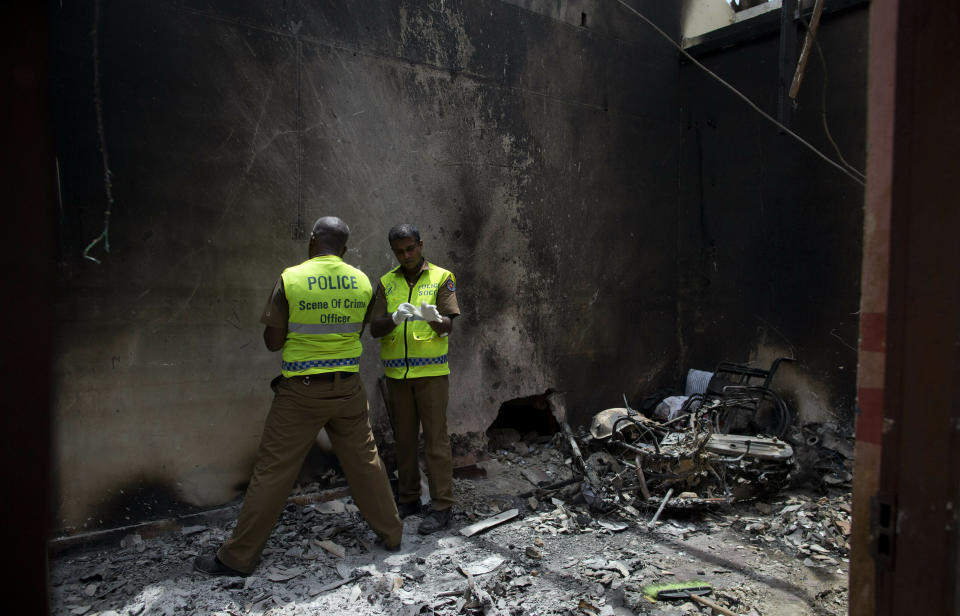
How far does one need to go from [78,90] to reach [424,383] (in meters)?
2.71

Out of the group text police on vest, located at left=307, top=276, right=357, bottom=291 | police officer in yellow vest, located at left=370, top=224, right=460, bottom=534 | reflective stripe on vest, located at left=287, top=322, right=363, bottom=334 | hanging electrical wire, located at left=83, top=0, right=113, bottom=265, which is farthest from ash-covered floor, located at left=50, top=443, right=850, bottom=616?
hanging electrical wire, located at left=83, top=0, right=113, bottom=265

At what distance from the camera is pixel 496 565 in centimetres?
387

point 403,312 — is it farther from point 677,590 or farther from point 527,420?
point 527,420

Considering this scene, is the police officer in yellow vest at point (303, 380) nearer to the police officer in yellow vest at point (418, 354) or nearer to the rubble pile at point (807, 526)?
the police officer in yellow vest at point (418, 354)

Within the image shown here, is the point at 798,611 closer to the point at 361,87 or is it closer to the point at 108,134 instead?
the point at 361,87

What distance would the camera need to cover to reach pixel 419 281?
4.37 meters

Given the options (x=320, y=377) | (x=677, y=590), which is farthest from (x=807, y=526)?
(x=320, y=377)

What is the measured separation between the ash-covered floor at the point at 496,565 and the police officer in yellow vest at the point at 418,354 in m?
0.39

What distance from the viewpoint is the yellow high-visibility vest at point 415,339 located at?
14.2 ft

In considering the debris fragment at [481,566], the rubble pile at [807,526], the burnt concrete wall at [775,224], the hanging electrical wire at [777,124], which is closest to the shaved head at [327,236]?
the debris fragment at [481,566]

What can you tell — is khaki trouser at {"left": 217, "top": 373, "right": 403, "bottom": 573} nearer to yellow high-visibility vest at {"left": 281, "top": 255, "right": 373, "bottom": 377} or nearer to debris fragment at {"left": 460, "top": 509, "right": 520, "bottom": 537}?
yellow high-visibility vest at {"left": 281, "top": 255, "right": 373, "bottom": 377}

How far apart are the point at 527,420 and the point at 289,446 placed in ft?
10.6

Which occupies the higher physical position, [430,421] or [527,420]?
[430,421]

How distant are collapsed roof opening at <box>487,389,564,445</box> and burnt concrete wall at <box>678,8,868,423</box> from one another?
6.04 feet
